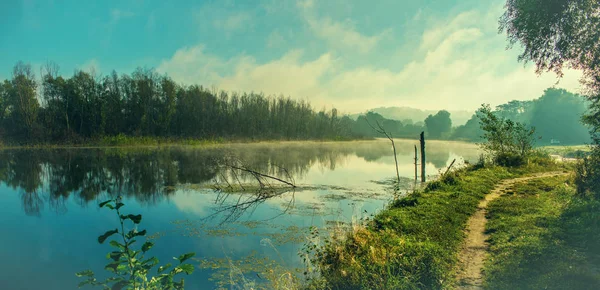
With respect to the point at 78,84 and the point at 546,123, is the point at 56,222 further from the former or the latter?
the point at 546,123

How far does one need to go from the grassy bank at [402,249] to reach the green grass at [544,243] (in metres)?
0.73

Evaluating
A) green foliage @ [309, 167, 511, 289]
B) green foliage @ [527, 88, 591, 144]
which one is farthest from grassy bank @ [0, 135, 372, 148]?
green foliage @ [527, 88, 591, 144]

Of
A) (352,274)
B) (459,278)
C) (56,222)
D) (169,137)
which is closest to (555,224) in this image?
(459,278)

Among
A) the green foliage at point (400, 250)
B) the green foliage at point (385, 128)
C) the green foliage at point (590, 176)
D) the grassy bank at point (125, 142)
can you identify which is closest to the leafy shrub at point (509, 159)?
the green foliage at point (590, 176)

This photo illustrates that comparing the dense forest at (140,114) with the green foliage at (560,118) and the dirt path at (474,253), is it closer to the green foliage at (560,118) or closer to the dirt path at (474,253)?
the green foliage at (560,118)

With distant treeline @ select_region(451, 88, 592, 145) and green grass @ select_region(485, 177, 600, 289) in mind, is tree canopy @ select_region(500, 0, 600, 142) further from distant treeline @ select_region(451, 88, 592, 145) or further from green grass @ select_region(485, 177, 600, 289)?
distant treeline @ select_region(451, 88, 592, 145)


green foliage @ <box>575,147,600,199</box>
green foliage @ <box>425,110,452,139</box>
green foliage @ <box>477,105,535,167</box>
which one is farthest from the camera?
green foliage @ <box>425,110,452,139</box>

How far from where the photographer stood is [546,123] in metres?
71.9

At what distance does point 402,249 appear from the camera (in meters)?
6.49

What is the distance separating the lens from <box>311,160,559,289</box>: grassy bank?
551 cm

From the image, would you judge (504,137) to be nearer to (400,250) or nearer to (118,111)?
(400,250)

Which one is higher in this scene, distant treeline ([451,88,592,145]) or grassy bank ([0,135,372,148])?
distant treeline ([451,88,592,145])

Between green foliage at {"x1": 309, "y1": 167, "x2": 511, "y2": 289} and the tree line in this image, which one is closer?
green foliage at {"x1": 309, "y1": 167, "x2": 511, "y2": 289}

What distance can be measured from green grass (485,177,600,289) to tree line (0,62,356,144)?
4272 cm
